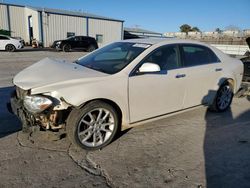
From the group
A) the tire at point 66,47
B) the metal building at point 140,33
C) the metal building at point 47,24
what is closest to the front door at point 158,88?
the tire at point 66,47

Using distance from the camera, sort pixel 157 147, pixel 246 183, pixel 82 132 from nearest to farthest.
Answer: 1. pixel 246 183
2. pixel 82 132
3. pixel 157 147

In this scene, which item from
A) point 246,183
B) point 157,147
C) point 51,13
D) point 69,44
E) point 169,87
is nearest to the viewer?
point 246,183

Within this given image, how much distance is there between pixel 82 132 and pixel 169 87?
64.1 inches

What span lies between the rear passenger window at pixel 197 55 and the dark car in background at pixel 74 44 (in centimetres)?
2145

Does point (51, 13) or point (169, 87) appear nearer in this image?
point (169, 87)

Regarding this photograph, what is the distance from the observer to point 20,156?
11.1 ft

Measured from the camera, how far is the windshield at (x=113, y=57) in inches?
153

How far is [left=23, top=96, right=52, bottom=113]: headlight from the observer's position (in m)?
3.15

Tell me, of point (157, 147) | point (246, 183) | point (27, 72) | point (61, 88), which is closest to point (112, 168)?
point (157, 147)

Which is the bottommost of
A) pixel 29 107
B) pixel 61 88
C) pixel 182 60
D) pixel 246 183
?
pixel 246 183

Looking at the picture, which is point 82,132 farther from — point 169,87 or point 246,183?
point 246,183

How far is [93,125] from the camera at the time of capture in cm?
358

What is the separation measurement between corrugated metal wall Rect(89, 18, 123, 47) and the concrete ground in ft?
110

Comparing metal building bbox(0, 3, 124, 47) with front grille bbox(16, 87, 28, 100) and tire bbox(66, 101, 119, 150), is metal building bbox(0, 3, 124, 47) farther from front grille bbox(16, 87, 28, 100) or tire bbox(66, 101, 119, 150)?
tire bbox(66, 101, 119, 150)
